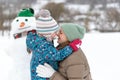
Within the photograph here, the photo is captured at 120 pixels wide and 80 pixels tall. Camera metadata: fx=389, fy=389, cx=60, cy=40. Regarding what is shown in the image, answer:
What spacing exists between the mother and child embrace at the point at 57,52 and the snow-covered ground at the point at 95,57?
1.02 feet

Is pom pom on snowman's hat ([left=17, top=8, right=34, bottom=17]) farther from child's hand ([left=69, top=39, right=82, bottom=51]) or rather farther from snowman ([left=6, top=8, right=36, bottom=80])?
child's hand ([left=69, top=39, right=82, bottom=51])

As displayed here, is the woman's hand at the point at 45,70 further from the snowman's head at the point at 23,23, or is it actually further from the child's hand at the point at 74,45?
the snowman's head at the point at 23,23

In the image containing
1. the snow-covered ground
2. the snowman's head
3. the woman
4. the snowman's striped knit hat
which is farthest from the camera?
the snow-covered ground

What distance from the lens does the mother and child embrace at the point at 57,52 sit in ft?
6.09

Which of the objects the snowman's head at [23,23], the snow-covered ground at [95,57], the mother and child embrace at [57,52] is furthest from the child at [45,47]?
the snow-covered ground at [95,57]

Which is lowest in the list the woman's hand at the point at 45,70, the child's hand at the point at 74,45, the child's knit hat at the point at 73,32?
the woman's hand at the point at 45,70

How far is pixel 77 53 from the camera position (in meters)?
1.88

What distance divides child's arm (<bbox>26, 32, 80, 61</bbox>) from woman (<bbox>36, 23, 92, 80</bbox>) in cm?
3

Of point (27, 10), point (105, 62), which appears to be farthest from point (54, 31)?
point (105, 62)

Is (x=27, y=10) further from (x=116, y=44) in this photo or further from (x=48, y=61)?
(x=116, y=44)

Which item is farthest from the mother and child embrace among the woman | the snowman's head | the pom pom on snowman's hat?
the pom pom on snowman's hat

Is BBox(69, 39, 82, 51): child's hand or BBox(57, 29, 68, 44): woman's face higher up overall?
BBox(57, 29, 68, 44): woman's face

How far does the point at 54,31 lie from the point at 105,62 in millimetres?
3268

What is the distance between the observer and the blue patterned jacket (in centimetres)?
188
